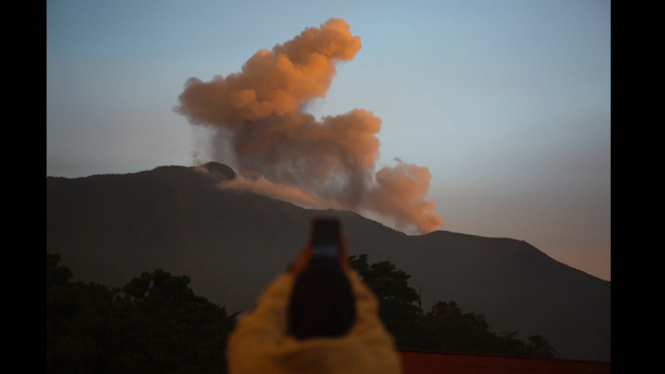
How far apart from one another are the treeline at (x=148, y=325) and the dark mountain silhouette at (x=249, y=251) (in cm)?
1255

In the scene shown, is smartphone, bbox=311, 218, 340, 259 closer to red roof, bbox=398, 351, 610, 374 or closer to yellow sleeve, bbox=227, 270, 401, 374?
yellow sleeve, bbox=227, 270, 401, 374

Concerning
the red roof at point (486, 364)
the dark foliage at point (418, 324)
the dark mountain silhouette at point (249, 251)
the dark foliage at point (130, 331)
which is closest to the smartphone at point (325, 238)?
the red roof at point (486, 364)

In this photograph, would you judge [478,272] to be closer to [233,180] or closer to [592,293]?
[592,293]

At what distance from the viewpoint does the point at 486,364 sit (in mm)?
14836

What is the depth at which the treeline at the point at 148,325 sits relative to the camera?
21.9 meters

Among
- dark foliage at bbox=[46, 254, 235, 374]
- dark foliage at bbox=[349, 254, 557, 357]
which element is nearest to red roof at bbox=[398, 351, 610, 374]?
dark foliage at bbox=[46, 254, 235, 374]

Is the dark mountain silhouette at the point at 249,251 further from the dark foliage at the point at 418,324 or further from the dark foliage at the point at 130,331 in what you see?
the dark foliage at the point at 130,331

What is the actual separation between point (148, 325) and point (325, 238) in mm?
21848

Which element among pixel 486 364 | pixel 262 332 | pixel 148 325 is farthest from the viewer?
pixel 148 325

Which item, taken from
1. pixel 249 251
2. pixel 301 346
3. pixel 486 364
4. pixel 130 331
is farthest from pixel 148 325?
pixel 249 251

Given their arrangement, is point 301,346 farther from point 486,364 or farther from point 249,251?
point 249,251

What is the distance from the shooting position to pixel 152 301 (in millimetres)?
25156
